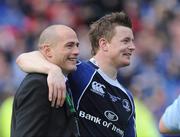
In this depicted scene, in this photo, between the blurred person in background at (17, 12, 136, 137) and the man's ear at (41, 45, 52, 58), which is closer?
the man's ear at (41, 45, 52, 58)

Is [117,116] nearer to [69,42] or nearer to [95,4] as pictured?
[69,42]

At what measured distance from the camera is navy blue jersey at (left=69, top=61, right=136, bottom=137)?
4.92m

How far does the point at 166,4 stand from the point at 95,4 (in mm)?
1205

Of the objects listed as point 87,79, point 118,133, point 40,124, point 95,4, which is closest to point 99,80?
point 87,79

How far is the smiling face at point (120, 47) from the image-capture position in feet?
17.6

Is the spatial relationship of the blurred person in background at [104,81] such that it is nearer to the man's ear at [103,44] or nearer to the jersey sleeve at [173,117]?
the man's ear at [103,44]

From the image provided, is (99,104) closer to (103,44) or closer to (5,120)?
(103,44)

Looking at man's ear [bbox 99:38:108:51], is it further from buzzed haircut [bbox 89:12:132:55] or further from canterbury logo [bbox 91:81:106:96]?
canterbury logo [bbox 91:81:106:96]

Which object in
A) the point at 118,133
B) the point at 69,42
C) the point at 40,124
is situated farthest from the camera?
the point at 118,133

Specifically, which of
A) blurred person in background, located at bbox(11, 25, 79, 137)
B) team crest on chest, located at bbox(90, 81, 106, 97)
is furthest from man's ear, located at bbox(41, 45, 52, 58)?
team crest on chest, located at bbox(90, 81, 106, 97)

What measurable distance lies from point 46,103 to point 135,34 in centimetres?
716

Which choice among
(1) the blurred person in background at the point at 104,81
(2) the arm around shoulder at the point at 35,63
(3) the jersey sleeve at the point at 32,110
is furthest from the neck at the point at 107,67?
(3) the jersey sleeve at the point at 32,110

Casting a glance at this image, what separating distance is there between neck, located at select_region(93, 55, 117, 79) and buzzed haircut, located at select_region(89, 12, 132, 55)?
164 millimetres

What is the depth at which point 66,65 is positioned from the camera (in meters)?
4.61
